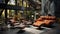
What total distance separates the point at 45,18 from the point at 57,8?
28cm

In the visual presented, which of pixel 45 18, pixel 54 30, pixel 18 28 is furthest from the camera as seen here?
pixel 45 18

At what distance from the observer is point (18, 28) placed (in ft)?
6.07

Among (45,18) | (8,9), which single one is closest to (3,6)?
(8,9)

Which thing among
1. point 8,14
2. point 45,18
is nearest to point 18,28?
point 8,14

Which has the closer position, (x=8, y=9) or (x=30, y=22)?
(x=8, y=9)

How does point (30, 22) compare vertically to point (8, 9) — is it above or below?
below

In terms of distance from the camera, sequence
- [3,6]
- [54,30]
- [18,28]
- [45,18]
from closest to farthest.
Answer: [3,6] → [18,28] → [54,30] → [45,18]

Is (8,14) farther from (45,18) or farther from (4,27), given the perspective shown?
(45,18)

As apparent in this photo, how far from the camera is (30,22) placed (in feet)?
6.77

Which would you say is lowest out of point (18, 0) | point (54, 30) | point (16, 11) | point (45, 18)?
point (54, 30)

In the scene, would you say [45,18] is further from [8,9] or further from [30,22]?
[8,9]

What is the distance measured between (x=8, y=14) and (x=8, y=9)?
14cm

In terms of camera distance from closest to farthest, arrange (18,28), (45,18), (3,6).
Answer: (3,6) < (18,28) < (45,18)

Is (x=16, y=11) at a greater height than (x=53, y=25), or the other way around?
(x=16, y=11)
